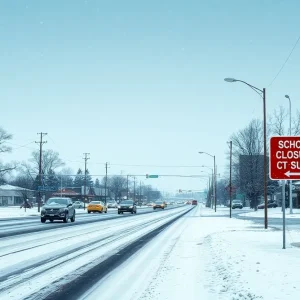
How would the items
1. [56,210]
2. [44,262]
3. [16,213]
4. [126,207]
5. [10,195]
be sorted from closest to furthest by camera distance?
[44,262], [56,210], [126,207], [16,213], [10,195]

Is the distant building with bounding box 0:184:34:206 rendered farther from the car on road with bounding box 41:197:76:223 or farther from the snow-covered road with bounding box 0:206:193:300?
the snow-covered road with bounding box 0:206:193:300

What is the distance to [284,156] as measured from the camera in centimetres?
1388

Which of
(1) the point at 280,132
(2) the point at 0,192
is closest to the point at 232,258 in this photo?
(1) the point at 280,132

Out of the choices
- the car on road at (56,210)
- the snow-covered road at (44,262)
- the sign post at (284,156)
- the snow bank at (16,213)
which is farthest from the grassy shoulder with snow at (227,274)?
the snow bank at (16,213)


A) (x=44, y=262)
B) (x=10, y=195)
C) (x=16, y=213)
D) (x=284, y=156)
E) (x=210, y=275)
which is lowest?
(x=16, y=213)

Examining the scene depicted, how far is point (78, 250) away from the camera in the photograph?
50.7ft

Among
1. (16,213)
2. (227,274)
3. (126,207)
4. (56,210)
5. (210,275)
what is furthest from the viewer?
(16,213)

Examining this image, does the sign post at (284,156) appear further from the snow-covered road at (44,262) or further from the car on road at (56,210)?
the car on road at (56,210)

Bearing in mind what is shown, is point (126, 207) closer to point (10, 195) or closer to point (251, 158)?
point (251, 158)

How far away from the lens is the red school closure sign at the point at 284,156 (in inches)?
543

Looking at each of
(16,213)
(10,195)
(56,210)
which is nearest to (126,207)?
(16,213)

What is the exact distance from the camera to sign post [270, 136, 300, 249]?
543 inches

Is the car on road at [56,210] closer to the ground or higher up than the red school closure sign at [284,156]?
closer to the ground

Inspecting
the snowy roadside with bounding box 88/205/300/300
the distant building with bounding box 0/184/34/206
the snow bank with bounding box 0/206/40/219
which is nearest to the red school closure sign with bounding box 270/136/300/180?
the snowy roadside with bounding box 88/205/300/300
